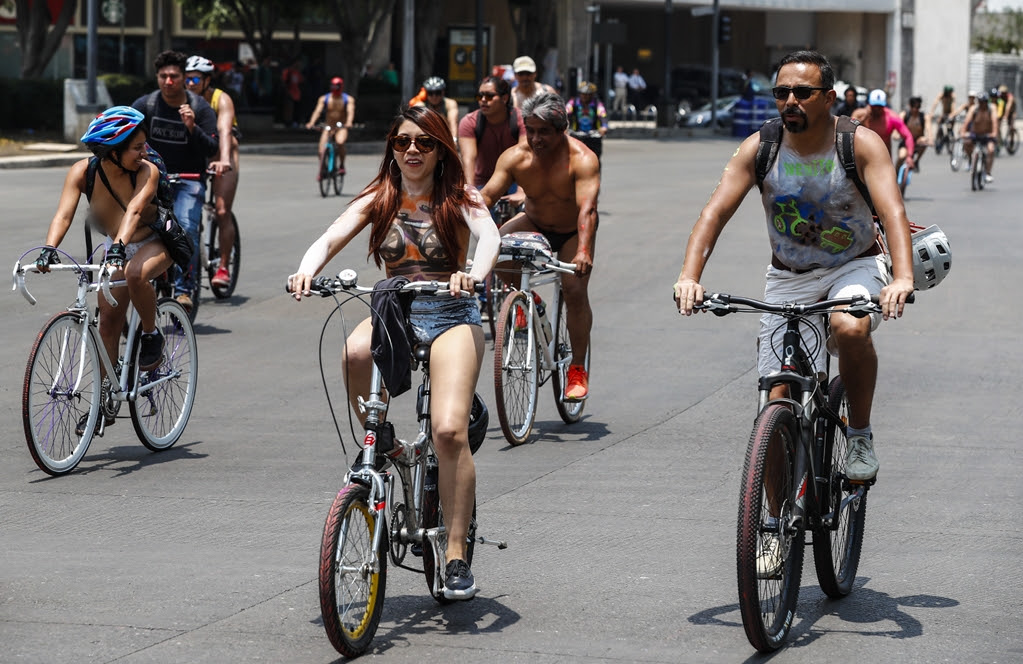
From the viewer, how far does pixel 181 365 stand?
344 inches

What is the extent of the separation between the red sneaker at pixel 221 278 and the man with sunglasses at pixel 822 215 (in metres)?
8.56

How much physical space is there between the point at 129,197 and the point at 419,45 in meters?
33.7

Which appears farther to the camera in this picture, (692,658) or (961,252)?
(961,252)

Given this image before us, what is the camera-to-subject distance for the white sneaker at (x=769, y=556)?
4988mm

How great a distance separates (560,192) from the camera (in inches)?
356

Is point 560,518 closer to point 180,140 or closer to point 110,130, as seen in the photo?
point 110,130

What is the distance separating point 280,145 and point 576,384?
27.1m

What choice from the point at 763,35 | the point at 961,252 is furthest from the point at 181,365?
the point at 763,35

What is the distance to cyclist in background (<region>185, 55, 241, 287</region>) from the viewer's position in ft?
42.2

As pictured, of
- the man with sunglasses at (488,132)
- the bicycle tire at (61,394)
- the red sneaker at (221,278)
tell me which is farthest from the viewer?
the red sneaker at (221,278)

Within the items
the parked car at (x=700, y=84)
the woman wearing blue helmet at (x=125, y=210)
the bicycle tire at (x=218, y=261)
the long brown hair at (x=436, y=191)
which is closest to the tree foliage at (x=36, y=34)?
the bicycle tire at (x=218, y=261)

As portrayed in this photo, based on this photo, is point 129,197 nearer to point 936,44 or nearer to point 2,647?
point 2,647

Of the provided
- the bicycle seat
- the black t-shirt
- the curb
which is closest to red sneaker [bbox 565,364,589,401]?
the bicycle seat

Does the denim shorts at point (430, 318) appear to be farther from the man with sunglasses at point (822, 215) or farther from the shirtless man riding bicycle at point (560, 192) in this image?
the shirtless man riding bicycle at point (560, 192)
